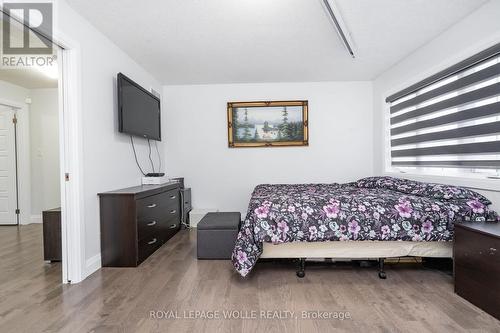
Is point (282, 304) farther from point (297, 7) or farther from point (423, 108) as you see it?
point (423, 108)

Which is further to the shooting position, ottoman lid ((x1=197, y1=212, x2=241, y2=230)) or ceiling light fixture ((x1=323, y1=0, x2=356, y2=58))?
ottoman lid ((x1=197, y1=212, x2=241, y2=230))

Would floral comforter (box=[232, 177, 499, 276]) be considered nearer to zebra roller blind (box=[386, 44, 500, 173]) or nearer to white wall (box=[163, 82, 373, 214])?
zebra roller blind (box=[386, 44, 500, 173])

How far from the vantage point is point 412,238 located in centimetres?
213

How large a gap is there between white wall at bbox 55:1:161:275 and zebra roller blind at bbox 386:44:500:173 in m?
3.61

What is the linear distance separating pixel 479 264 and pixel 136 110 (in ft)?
11.8

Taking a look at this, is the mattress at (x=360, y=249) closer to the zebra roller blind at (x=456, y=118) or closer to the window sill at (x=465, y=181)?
the window sill at (x=465, y=181)

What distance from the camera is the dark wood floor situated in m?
1.58

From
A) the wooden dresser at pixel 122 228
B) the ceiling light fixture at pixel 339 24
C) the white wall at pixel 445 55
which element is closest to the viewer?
the ceiling light fixture at pixel 339 24

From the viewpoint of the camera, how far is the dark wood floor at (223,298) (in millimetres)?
1578

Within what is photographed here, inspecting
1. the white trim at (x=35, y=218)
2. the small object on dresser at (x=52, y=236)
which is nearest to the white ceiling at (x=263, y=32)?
the small object on dresser at (x=52, y=236)

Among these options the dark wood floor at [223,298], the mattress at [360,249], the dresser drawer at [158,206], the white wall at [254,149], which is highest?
the white wall at [254,149]

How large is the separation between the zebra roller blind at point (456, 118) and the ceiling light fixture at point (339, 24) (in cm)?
102

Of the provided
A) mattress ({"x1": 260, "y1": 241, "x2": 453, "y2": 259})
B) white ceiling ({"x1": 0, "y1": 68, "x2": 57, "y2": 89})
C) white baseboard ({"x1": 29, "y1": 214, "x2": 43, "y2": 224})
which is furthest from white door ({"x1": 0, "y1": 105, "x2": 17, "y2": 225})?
mattress ({"x1": 260, "y1": 241, "x2": 453, "y2": 259})

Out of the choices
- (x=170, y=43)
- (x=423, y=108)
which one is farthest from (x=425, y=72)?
(x=170, y=43)
